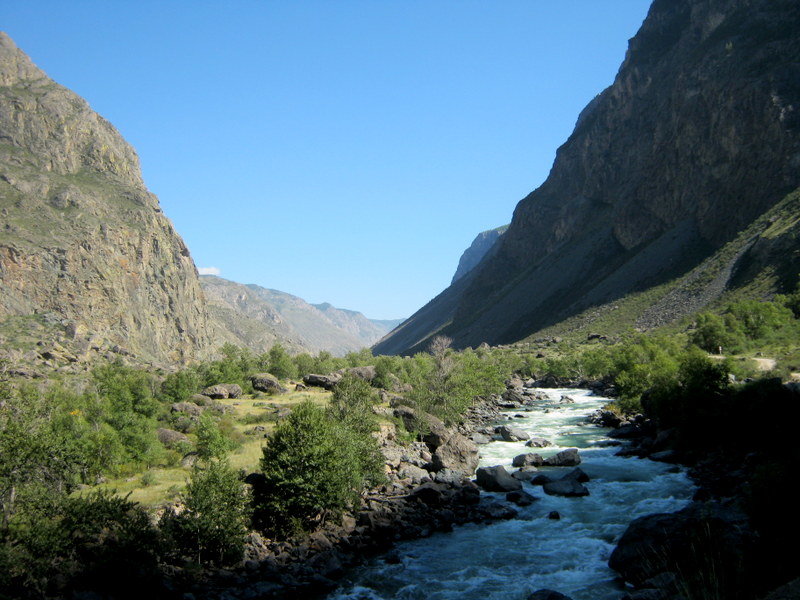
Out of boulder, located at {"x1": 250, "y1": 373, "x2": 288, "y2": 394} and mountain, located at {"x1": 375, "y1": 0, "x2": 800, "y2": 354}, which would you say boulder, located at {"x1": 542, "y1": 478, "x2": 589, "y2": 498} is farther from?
mountain, located at {"x1": 375, "y1": 0, "x2": 800, "y2": 354}

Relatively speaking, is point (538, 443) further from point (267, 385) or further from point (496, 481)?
point (267, 385)

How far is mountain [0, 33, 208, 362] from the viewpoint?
386 ft

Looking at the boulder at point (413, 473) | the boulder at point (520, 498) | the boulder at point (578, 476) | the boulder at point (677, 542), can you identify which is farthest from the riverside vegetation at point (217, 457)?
the boulder at point (520, 498)

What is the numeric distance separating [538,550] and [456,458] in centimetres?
1387

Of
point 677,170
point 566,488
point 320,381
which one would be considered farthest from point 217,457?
point 677,170

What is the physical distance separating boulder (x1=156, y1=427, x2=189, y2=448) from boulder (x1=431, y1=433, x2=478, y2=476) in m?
17.3

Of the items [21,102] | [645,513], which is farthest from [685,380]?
[21,102]

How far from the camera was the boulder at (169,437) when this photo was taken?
120 feet

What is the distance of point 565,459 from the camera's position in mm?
35938

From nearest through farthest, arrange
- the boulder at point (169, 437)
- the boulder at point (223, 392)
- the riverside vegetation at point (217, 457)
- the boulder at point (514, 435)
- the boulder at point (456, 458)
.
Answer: the riverside vegetation at point (217, 457), the boulder at point (456, 458), the boulder at point (169, 437), the boulder at point (514, 435), the boulder at point (223, 392)

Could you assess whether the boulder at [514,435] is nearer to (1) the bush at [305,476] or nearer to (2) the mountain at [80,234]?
(1) the bush at [305,476]

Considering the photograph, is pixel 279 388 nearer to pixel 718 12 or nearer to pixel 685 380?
pixel 685 380

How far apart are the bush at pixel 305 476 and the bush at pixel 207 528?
2.63 metres

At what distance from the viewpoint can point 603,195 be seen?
7475 inches
